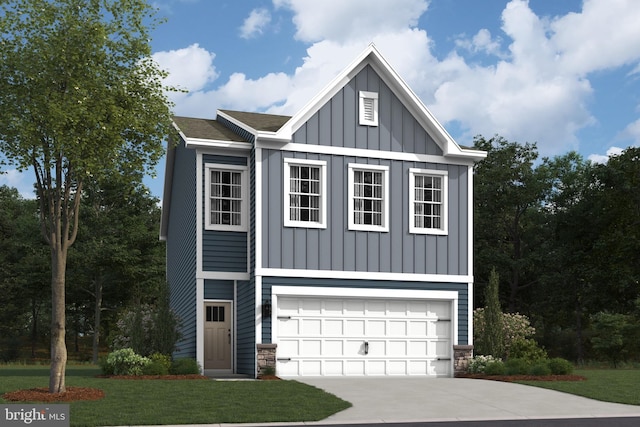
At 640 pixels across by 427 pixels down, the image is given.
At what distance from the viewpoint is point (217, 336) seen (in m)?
24.1

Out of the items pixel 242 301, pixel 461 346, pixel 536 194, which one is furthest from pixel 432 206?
→ pixel 536 194

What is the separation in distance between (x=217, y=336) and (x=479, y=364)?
7674mm

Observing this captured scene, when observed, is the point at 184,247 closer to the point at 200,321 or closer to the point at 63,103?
the point at 200,321

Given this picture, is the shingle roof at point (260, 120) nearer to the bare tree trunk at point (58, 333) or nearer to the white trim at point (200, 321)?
the white trim at point (200, 321)

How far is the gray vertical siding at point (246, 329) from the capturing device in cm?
2170

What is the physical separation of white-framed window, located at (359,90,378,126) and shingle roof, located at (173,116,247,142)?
3.48m

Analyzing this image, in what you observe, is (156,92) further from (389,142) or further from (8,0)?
(389,142)

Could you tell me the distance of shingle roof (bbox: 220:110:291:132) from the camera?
23089mm

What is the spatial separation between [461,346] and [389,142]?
624cm

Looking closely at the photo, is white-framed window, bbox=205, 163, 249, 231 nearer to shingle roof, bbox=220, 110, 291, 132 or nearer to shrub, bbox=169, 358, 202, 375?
shingle roof, bbox=220, 110, 291, 132

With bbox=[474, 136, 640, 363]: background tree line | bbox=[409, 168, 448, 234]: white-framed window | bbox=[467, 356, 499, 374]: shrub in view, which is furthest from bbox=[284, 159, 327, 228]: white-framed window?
bbox=[474, 136, 640, 363]: background tree line

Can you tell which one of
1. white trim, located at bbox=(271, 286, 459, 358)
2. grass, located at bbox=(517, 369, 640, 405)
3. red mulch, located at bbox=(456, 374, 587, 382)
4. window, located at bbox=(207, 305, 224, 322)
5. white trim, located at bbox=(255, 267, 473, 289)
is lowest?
red mulch, located at bbox=(456, 374, 587, 382)

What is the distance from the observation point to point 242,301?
22750 millimetres

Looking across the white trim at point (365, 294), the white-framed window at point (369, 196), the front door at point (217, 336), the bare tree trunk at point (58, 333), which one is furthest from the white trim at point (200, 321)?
the bare tree trunk at point (58, 333)
